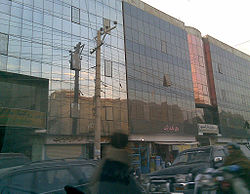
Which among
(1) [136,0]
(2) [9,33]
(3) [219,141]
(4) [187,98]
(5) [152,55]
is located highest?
(1) [136,0]

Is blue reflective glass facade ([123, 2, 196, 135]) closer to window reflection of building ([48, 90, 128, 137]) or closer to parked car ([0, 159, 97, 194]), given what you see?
window reflection of building ([48, 90, 128, 137])

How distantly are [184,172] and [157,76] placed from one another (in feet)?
64.8

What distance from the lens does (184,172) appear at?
4.77 metres

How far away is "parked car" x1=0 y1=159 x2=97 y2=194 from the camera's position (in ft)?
7.27

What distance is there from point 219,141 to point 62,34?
23.8 m

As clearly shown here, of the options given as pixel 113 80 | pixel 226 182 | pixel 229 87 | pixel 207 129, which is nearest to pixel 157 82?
pixel 113 80

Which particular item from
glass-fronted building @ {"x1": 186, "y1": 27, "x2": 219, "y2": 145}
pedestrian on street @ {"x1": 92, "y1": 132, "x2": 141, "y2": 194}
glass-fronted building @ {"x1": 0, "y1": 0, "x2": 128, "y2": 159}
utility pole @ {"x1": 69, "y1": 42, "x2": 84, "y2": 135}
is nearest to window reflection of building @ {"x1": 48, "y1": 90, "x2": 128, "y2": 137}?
glass-fronted building @ {"x1": 0, "y1": 0, "x2": 128, "y2": 159}

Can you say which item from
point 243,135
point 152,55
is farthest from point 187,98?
point 243,135

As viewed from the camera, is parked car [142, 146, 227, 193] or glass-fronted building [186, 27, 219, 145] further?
glass-fronted building [186, 27, 219, 145]

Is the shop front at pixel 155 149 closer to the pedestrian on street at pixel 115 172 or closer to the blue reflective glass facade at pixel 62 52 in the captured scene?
the blue reflective glass facade at pixel 62 52

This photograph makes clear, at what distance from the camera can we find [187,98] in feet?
89.0

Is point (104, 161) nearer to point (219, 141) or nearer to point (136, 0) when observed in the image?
point (136, 0)

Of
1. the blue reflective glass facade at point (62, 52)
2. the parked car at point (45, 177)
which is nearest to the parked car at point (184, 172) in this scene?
the parked car at point (45, 177)

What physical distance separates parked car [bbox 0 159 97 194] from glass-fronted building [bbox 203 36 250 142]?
102 feet
